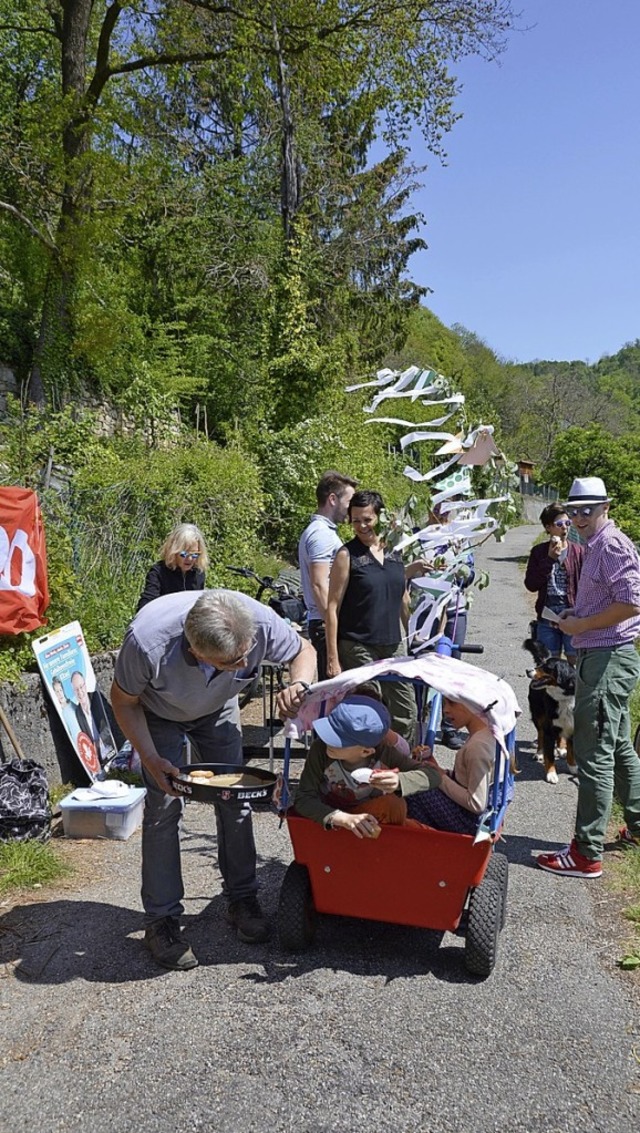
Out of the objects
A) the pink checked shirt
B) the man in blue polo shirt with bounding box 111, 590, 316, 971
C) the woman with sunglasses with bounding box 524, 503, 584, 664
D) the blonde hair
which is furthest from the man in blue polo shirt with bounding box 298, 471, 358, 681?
the woman with sunglasses with bounding box 524, 503, 584, 664

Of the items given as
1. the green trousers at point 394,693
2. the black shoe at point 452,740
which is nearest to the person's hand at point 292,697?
the green trousers at point 394,693

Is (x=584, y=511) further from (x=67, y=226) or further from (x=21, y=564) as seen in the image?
(x=67, y=226)

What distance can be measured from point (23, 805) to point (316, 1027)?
236 cm

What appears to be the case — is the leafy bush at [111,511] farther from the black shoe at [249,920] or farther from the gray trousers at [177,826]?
the black shoe at [249,920]

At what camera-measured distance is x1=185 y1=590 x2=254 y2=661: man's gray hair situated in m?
3.12

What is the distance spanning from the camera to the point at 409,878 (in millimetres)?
3516

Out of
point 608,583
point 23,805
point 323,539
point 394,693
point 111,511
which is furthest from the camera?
point 111,511

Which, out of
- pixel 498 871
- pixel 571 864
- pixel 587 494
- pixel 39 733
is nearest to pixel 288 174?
pixel 39 733

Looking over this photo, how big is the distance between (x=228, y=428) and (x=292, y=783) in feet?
31.7

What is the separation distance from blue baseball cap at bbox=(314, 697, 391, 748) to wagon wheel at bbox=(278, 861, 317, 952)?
0.68 m

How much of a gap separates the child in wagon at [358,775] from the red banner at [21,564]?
283cm

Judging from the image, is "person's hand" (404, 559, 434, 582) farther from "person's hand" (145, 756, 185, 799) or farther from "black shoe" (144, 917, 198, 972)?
"black shoe" (144, 917, 198, 972)

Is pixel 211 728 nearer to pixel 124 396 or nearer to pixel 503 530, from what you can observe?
pixel 503 530

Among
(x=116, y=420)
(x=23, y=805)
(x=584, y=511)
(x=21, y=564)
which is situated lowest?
(x=23, y=805)
